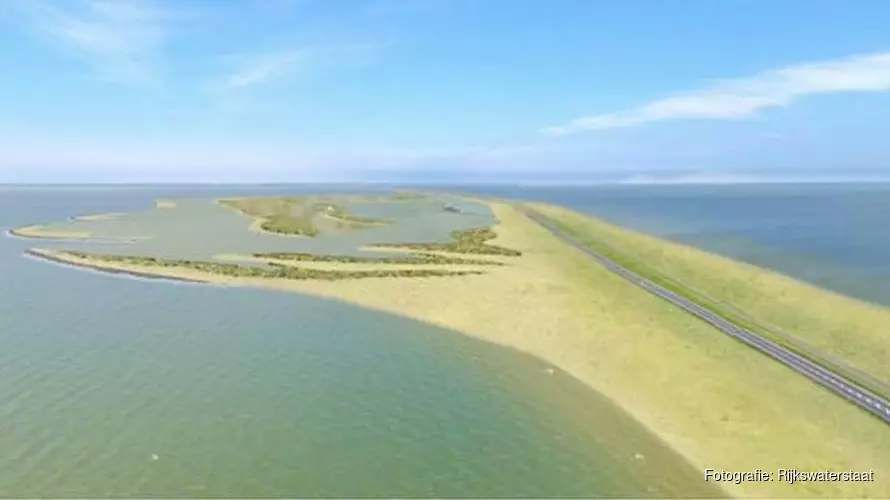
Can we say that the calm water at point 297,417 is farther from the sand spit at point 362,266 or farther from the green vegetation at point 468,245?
the green vegetation at point 468,245

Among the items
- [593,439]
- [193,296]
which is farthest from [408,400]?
[193,296]

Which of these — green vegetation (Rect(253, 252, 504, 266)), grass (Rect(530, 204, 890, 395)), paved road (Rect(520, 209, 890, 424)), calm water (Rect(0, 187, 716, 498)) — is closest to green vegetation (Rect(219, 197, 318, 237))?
green vegetation (Rect(253, 252, 504, 266))

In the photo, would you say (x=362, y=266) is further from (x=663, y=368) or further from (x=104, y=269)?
(x=663, y=368)

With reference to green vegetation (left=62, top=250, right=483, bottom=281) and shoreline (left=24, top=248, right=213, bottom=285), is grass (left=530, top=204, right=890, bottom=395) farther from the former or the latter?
shoreline (left=24, top=248, right=213, bottom=285)

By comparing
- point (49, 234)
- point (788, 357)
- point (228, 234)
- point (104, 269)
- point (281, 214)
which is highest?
point (281, 214)

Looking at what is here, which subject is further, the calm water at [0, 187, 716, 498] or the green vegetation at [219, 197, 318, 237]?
the green vegetation at [219, 197, 318, 237]

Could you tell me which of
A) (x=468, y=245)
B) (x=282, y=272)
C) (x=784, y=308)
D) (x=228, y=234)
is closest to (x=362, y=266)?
(x=282, y=272)
